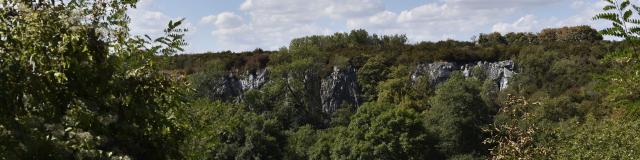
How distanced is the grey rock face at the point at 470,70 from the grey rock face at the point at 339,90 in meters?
6.84

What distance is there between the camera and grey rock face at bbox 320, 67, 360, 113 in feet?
246

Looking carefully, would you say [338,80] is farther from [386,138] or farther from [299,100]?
[386,138]

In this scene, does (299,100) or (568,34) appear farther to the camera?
(568,34)

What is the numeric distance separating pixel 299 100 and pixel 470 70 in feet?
63.5

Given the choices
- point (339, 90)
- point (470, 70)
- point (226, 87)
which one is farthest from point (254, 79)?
point (470, 70)

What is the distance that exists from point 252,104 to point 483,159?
32555 mm

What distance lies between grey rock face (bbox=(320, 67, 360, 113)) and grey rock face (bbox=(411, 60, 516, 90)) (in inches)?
269

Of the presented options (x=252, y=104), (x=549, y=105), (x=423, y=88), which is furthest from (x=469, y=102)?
(x=252, y=104)

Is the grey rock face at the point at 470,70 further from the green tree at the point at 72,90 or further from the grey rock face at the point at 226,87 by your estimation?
the green tree at the point at 72,90

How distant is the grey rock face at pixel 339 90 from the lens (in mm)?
75062

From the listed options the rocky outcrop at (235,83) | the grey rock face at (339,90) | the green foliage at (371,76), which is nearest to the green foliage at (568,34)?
the green foliage at (371,76)

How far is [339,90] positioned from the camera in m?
76.0

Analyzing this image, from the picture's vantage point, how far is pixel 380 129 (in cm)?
4772

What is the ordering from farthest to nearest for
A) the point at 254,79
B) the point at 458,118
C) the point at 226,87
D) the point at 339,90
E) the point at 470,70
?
the point at 254,79
the point at 226,87
the point at 339,90
the point at 470,70
the point at 458,118
